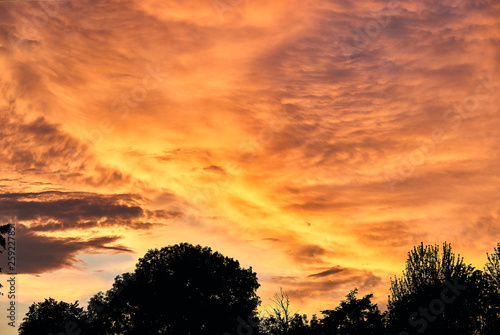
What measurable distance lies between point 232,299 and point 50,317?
198 feet

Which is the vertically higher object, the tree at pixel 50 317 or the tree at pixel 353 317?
the tree at pixel 50 317

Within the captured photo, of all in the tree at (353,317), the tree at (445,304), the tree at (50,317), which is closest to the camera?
the tree at (445,304)

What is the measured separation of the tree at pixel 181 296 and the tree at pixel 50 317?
33.3 meters

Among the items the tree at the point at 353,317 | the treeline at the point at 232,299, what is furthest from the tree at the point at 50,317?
the tree at the point at 353,317

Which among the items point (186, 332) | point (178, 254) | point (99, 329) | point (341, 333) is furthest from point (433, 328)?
point (99, 329)

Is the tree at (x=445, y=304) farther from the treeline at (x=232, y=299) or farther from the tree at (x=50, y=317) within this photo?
the tree at (x=50, y=317)

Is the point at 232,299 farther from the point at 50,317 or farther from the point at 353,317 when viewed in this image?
the point at 50,317

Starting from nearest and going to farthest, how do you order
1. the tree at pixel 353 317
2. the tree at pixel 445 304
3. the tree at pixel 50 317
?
the tree at pixel 445 304
the tree at pixel 353 317
the tree at pixel 50 317

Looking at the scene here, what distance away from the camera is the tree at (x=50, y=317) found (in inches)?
4146

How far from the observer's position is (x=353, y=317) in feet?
220

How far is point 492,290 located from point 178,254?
45582mm

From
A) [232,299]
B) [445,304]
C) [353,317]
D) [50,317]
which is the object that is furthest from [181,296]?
[50,317]

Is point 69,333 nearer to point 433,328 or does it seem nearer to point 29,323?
point 29,323

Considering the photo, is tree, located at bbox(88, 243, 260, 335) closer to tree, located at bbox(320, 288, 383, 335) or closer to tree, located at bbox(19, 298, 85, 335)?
tree, located at bbox(320, 288, 383, 335)
